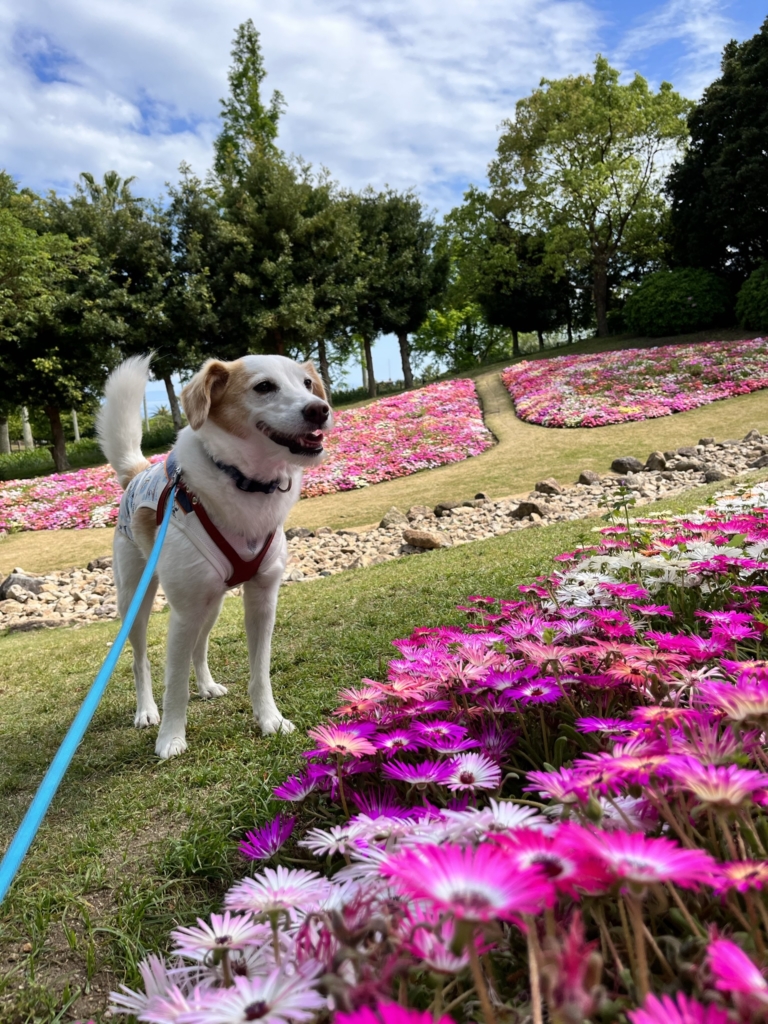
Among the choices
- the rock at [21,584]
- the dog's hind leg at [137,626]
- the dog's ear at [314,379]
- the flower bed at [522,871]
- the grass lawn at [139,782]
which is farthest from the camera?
the rock at [21,584]

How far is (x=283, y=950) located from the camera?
867 mm

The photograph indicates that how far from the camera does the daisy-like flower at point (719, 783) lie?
766 mm

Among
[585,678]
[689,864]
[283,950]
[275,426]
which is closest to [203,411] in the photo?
[275,426]

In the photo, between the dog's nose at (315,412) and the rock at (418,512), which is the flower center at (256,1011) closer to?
the dog's nose at (315,412)

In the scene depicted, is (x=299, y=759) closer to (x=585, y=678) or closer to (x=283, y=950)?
(x=585, y=678)

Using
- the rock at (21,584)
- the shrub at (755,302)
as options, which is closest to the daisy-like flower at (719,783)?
the rock at (21,584)

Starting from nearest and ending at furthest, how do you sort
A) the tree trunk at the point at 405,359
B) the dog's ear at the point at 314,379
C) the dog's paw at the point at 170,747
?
the dog's paw at the point at 170,747, the dog's ear at the point at 314,379, the tree trunk at the point at 405,359

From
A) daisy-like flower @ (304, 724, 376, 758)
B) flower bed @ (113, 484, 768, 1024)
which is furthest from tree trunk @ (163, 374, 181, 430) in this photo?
daisy-like flower @ (304, 724, 376, 758)

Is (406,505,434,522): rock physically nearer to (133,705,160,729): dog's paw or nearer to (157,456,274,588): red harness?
(133,705,160,729): dog's paw

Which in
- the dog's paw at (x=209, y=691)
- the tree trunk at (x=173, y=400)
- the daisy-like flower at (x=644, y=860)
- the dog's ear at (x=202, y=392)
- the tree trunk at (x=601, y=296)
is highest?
the tree trunk at (x=601, y=296)

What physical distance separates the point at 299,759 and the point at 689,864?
6.04 ft

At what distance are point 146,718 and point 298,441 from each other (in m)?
1.69

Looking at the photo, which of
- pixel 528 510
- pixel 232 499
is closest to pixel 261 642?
pixel 232 499

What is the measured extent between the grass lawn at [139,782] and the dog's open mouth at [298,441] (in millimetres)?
977
